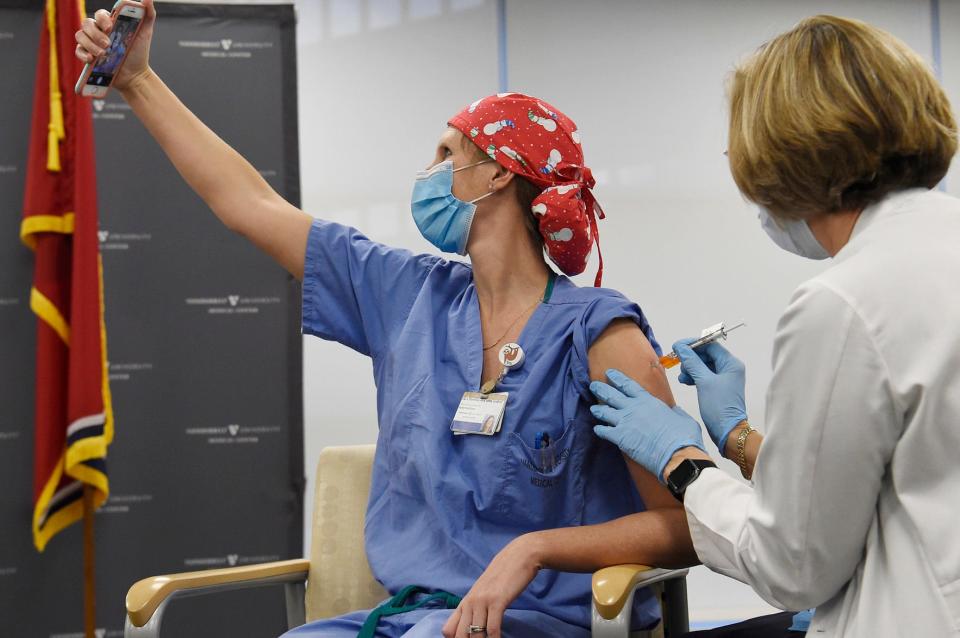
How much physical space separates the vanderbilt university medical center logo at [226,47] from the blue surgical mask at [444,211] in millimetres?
1634

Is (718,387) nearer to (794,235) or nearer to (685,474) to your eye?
(685,474)

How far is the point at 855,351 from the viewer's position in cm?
96

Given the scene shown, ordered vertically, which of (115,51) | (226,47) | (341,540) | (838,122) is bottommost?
(341,540)

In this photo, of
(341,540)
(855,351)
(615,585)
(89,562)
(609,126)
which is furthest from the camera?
(609,126)

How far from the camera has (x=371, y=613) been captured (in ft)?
4.95

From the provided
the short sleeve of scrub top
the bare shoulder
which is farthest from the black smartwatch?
the short sleeve of scrub top

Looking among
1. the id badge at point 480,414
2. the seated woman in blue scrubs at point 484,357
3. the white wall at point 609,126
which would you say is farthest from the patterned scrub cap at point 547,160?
the white wall at point 609,126

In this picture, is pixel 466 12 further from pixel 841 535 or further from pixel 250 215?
pixel 841 535

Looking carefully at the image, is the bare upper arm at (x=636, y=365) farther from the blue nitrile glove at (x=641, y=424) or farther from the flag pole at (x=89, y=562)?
the flag pole at (x=89, y=562)

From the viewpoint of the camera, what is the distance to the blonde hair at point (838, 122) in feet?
3.42

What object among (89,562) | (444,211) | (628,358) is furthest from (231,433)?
(628,358)

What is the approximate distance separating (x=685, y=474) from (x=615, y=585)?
18 cm

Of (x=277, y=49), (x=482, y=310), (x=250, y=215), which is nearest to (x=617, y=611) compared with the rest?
(x=482, y=310)

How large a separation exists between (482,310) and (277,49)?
5.97 feet
